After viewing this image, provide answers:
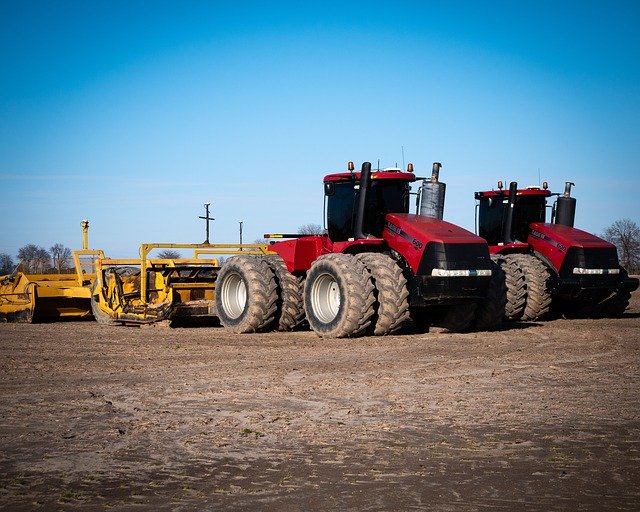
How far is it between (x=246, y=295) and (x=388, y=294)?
11.8ft

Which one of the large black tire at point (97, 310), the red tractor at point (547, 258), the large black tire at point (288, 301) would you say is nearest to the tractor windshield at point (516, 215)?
the red tractor at point (547, 258)

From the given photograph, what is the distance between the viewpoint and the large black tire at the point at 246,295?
15.6 meters

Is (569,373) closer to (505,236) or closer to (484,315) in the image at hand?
(484,315)

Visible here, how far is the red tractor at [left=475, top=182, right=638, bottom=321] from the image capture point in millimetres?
17047

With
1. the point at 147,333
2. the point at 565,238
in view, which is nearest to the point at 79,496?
the point at 147,333

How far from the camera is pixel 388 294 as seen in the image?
538 inches

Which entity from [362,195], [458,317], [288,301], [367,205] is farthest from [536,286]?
[288,301]

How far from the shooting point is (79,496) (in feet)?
16.7

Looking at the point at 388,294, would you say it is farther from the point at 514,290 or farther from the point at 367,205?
the point at 514,290

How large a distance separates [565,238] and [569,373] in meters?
8.14

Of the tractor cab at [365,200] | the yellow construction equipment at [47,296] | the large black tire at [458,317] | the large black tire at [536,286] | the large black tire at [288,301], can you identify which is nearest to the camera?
the large black tire at [458,317]

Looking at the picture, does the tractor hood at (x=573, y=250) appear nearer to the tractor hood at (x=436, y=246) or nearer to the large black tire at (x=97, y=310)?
the tractor hood at (x=436, y=246)

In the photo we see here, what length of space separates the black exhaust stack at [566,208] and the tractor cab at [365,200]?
17.4ft

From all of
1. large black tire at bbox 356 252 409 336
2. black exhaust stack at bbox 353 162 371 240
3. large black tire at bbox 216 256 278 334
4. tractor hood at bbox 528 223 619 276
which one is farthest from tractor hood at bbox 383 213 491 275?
tractor hood at bbox 528 223 619 276
